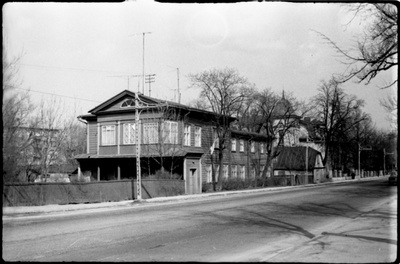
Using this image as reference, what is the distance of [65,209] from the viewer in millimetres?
21531

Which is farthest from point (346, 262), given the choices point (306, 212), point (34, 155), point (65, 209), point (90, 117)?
point (90, 117)

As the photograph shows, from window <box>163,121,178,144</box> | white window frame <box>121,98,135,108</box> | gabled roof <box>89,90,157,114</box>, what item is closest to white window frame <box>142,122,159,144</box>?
window <box>163,121,178,144</box>

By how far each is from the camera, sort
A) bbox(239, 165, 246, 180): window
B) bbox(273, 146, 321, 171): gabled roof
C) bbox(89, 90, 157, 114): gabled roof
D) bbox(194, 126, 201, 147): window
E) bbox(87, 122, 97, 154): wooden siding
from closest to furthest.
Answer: bbox(89, 90, 157, 114): gabled roof
bbox(194, 126, 201, 147): window
bbox(87, 122, 97, 154): wooden siding
bbox(239, 165, 246, 180): window
bbox(273, 146, 321, 171): gabled roof

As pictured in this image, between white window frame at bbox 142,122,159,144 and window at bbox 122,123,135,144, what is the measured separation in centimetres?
151

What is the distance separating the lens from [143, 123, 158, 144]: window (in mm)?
38219

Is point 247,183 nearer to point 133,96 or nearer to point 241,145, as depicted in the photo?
point 241,145

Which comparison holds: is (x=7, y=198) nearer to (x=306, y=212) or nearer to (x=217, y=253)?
(x=306, y=212)

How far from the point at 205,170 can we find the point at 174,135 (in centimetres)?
643

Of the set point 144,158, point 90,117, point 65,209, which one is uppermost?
point 90,117

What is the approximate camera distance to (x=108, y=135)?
41656 millimetres

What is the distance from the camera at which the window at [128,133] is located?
1580 inches

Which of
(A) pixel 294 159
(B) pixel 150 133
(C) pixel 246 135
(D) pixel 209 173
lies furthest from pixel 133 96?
(A) pixel 294 159

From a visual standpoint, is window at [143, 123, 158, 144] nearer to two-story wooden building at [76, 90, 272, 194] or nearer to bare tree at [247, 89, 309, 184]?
two-story wooden building at [76, 90, 272, 194]

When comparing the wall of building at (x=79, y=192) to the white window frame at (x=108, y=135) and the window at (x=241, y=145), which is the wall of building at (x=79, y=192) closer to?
the white window frame at (x=108, y=135)
